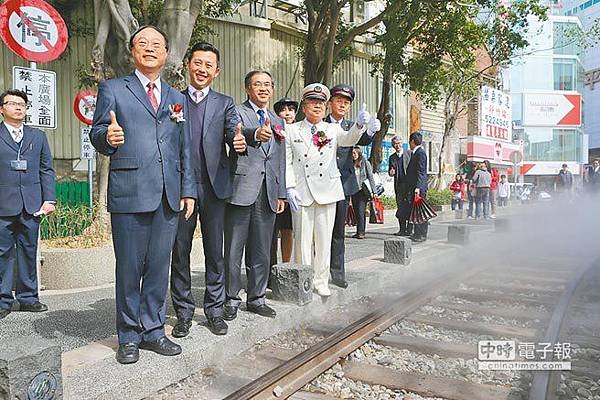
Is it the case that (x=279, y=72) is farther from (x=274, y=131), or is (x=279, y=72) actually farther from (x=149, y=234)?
(x=149, y=234)

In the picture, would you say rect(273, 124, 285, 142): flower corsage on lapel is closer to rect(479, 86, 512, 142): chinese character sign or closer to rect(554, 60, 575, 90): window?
rect(479, 86, 512, 142): chinese character sign

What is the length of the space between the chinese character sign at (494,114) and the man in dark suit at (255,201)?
28610 mm

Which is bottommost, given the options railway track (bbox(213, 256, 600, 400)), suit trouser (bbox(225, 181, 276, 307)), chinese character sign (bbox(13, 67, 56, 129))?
railway track (bbox(213, 256, 600, 400))

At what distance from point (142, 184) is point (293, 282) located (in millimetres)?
2131

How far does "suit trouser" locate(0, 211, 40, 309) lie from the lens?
493 cm

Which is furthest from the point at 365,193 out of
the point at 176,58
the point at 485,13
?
the point at 485,13

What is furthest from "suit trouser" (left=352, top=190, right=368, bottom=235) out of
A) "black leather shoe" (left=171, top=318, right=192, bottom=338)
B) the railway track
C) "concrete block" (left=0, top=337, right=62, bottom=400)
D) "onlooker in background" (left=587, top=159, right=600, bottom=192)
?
"onlooker in background" (left=587, top=159, right=600, bottom=192)

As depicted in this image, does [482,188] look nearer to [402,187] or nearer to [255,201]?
[402,187]

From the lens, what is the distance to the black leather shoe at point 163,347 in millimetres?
3680

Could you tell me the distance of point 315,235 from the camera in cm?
548

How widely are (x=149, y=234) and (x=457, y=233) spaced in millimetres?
7602

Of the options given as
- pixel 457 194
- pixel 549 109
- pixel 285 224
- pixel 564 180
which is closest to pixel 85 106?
pixel 285 224

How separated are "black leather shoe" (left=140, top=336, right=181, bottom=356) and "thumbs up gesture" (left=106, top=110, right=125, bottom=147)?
4.57 feet

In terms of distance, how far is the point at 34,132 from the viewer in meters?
Result: 5.15
